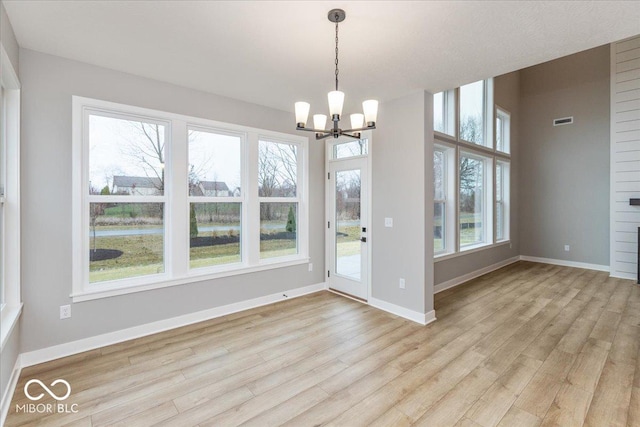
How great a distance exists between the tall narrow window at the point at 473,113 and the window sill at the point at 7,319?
5.93 metres

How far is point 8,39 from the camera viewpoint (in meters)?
2.14

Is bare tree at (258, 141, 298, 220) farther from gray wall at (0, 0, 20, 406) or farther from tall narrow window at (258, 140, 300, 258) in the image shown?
gray wall at (0, 0, 20, 406)

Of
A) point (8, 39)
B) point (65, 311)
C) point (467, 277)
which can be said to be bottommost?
point (467, 277)

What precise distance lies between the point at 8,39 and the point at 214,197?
2.10 m

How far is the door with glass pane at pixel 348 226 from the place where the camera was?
4.20 m

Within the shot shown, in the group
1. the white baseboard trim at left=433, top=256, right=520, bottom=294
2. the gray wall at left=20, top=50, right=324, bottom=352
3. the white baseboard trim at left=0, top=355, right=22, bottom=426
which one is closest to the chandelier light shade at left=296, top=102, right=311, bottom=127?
the gray wall at left=20, top=50, right=324, bottom=352

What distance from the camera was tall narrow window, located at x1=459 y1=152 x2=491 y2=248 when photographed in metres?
5.36

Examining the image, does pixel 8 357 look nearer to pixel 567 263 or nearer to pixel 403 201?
pixel 403 201

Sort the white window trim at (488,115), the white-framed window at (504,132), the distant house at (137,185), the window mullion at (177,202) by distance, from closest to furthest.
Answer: the distant house at (137,185) → the window mullion at (177,202) → the white window trim at (488,115) → the white-framed window at (504,132)

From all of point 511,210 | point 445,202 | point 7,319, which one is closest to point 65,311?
point 7,319

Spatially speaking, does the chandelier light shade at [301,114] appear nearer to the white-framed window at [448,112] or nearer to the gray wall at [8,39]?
the gray wall at [8,39]

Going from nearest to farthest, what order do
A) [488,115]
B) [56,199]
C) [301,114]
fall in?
[301,114] < [56,199] < [488,115]

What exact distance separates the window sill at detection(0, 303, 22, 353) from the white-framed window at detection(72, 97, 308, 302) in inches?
16.9

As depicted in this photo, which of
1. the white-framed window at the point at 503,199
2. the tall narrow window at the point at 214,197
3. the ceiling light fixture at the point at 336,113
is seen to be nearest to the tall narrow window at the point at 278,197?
the tall narrow window at the point at 214,197
